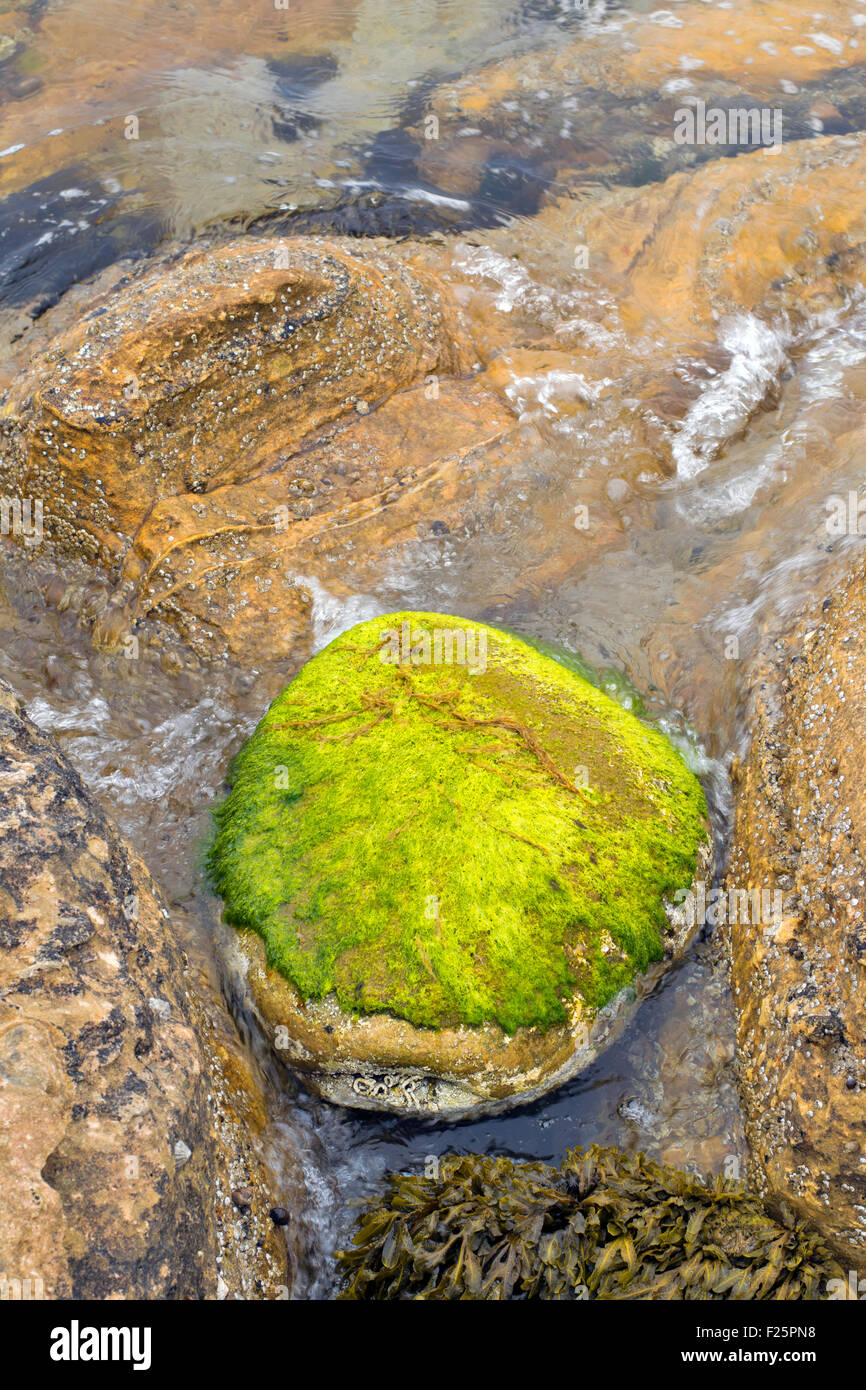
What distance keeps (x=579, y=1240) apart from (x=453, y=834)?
1.70 m

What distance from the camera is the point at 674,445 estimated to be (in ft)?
21.1

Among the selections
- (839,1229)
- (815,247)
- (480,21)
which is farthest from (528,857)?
(480,21)

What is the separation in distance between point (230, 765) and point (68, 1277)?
2814 mm

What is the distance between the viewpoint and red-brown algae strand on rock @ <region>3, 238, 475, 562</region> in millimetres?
5426

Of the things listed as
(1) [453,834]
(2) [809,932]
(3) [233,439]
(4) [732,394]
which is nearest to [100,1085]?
(1) [453,834]

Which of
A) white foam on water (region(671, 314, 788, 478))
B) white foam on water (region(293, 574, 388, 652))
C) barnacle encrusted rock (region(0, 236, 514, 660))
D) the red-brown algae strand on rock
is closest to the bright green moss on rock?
white foam on water (region(293, 574, 388, 652))

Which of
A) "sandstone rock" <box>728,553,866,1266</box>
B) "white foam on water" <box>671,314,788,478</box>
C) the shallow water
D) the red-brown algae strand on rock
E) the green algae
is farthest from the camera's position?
"white foam on water" <box>671,314,788,478</box>

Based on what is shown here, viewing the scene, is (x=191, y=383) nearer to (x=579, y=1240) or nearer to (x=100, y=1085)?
(x=100, y=1085)

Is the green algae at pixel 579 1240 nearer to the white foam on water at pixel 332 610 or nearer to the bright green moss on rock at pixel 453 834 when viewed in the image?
the bright green moss on rock at pixel 453 834

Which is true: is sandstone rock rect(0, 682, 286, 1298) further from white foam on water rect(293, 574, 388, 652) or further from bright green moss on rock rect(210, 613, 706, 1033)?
white foam on water rect(293, 574, 388, 652)

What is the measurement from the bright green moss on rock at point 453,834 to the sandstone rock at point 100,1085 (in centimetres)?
75

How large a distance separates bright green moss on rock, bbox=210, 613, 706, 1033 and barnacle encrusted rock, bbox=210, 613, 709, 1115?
0.03ft

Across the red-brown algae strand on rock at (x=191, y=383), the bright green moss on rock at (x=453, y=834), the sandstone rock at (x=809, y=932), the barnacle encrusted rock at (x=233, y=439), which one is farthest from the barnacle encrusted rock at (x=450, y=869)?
the red-brown algae strand on rock at (x=191, y=383)

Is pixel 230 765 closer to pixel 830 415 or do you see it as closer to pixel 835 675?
pixel 835 675
